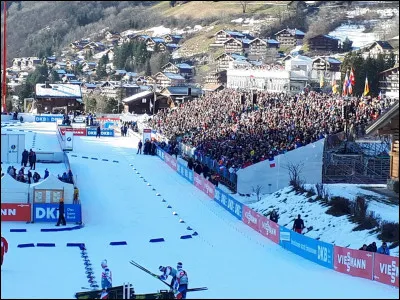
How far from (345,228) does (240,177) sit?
9.85 m

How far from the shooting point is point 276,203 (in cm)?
2908

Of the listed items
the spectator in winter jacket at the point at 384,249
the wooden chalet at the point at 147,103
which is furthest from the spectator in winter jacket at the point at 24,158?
the wooden chalet at the point at 147,103

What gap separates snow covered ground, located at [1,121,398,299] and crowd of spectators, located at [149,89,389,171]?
132 inches

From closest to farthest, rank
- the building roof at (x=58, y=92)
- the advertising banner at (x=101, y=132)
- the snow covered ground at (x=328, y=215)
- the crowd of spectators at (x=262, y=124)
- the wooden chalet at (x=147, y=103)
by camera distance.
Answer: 1. the snow covered ground at (x=328, y=215)
2. the crowd of spectators at (x=262, y=124)
3. the advertising banner at (x=101, y=132)
4. the wooden chalet at (x=147, y=103)
5. the building roof at (x=58, y=92)

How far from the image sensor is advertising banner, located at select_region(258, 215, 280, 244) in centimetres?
2384

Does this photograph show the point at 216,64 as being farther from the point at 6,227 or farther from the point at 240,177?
the point at 6,227

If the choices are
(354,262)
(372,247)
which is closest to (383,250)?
(372,247)

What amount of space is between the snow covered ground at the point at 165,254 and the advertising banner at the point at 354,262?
0.20 m

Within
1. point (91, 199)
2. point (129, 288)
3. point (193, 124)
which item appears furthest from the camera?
point (193, 124)

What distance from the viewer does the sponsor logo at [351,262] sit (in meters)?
19.0

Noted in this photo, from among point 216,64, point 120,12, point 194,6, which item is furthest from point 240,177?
point 120,12

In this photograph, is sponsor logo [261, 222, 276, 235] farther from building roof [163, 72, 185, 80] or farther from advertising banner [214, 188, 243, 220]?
building roof [163, 72, 185, 80]

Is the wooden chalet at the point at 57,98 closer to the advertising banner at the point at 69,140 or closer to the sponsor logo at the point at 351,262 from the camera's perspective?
the advertising banner at the point at 69,140

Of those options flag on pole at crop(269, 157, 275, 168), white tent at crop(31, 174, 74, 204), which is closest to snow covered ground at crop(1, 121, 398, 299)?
white tent at crop(31, 174, 74, 204)
